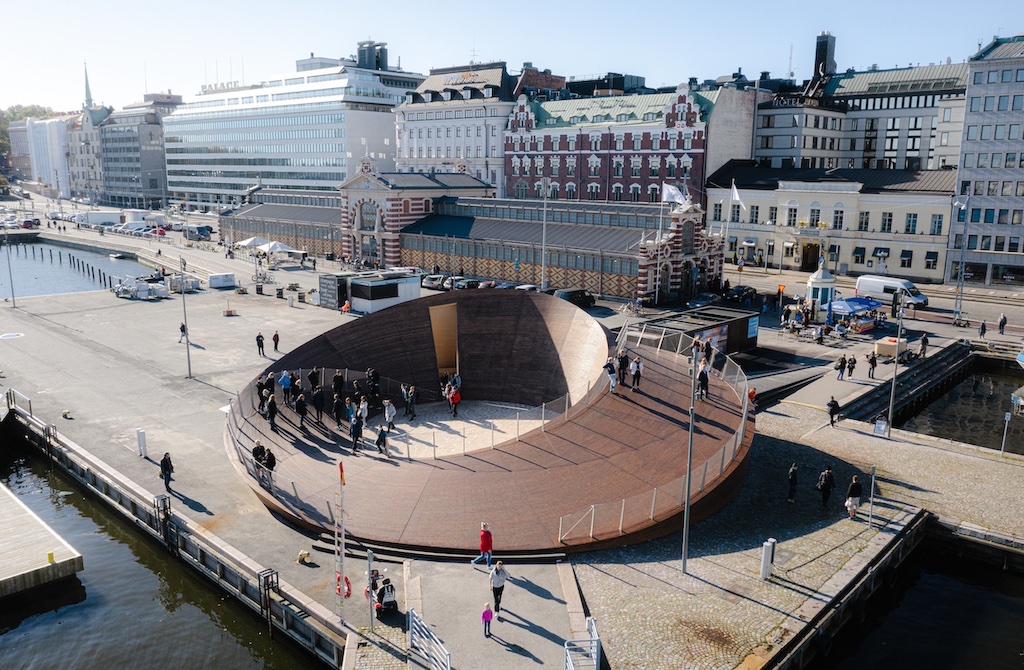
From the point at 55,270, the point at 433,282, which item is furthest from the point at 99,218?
the point at 433,282

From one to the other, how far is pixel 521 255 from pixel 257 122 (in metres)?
99.5

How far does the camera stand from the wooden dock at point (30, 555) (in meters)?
23.5

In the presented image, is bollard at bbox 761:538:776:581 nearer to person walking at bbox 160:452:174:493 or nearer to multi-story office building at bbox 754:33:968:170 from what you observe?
person walking at bbox 160:452:174:493

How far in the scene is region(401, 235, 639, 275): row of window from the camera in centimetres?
6444

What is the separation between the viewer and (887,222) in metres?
75.1

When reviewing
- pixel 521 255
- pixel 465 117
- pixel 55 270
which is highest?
pixel 465 117

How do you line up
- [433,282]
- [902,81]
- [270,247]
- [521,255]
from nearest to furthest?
[521,255]
[433,282]
[270,247]
[902,81]

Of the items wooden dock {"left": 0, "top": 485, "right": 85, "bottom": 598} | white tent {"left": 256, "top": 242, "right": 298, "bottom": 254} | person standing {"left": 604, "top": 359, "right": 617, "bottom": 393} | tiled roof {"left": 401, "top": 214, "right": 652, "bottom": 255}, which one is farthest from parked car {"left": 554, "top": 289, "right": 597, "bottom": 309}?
wooden dock {"left": 0, "top": 485, "right": 85, "bottom": 598}

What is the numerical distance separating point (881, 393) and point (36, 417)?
1665 inches

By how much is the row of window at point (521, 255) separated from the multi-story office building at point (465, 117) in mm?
25556

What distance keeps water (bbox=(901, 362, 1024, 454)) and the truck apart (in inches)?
5393

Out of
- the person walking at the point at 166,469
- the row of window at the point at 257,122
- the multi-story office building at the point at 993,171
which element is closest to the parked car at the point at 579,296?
the multi-story office building at the point at 993,171

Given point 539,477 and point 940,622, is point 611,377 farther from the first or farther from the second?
point 940,622

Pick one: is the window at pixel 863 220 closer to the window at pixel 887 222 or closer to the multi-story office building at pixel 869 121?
the window at pixel 887 222
